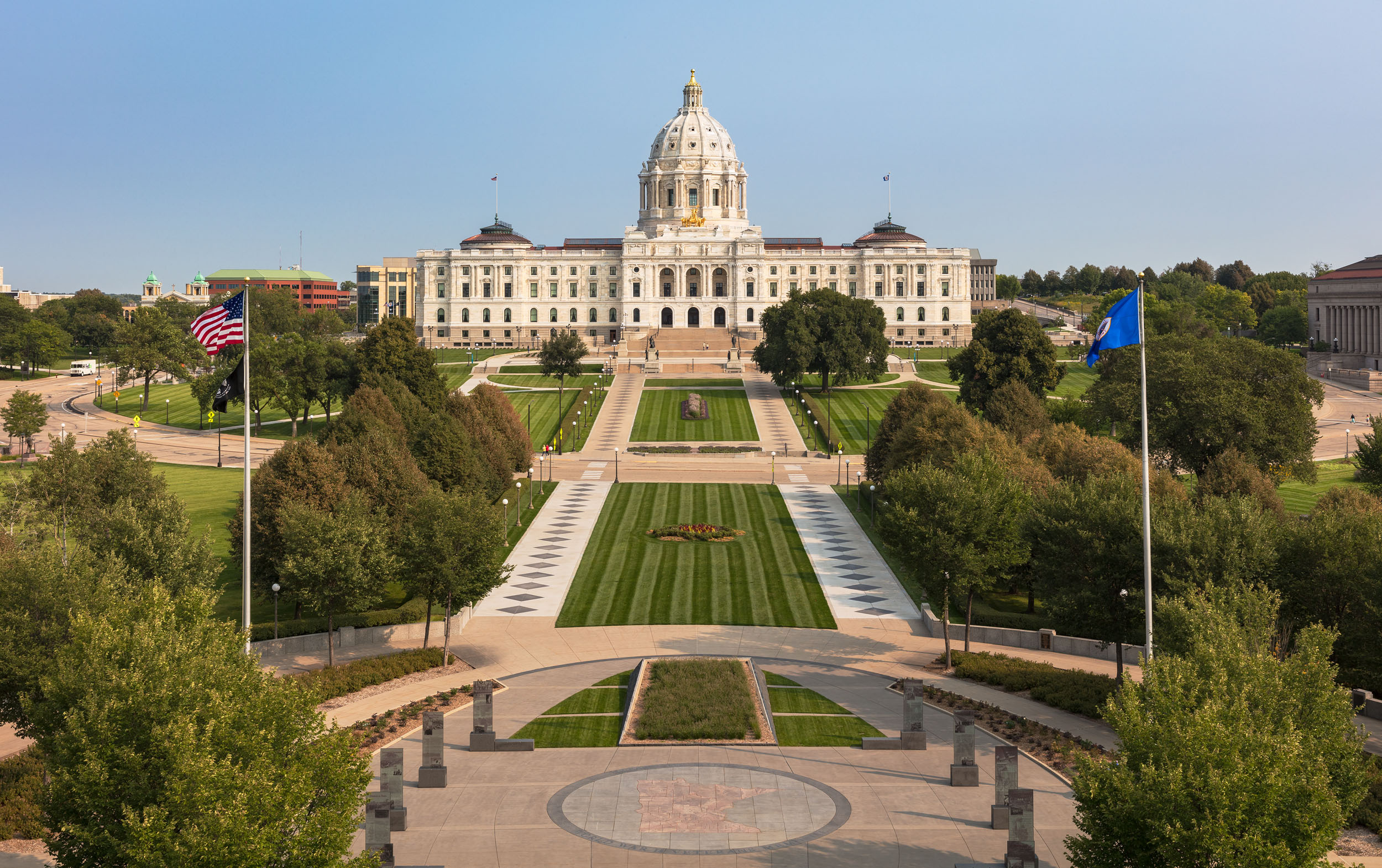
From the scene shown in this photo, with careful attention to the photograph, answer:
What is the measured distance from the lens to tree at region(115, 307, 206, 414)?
4712 inches

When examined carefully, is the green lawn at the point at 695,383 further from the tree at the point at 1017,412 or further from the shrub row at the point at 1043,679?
the shrub row at the point at 1043,679

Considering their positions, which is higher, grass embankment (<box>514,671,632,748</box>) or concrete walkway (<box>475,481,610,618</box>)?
concrete walkway (<box>475,481,610,618</box>)

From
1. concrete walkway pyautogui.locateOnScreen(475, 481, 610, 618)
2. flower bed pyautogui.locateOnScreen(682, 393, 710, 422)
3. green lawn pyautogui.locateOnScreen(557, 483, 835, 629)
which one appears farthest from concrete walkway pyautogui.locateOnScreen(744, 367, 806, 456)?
green lawn pyautogui.locateOnScreen(557, 483, 835, 629)

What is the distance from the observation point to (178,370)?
405 feet

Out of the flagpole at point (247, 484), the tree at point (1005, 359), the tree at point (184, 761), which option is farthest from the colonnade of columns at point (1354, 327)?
the tree at point (184, 761)

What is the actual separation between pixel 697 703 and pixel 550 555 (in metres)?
26.0

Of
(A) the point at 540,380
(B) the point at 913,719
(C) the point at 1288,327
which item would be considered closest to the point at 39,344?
(A) the point at 540,380

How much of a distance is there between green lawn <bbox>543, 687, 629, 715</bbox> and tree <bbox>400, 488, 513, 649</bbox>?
23.2 ft

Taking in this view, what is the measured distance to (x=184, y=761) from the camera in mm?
18922

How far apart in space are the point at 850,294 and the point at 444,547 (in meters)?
159

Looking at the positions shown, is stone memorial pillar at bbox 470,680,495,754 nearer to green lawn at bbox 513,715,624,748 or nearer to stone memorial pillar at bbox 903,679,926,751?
green lawn at bbox 513,715,624,748

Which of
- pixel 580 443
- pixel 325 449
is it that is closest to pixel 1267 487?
pixel 325 449

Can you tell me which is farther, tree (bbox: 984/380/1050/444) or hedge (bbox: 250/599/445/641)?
tree (bbox: 984/380/1050/444)

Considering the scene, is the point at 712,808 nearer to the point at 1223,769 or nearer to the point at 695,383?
the point at 1223,769
